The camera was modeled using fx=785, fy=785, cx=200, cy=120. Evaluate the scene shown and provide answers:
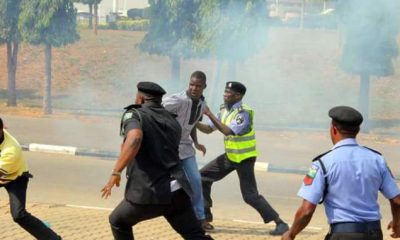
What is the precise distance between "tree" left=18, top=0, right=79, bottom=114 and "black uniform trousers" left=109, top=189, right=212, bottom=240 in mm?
13507

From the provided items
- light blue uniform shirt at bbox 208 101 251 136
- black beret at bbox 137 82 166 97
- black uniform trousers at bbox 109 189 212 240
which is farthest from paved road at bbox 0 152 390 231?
black beret at bbox 137 82 166 97

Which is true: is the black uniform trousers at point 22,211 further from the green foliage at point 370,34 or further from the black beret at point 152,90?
the green foliage at point 370,34

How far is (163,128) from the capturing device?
5590 mm

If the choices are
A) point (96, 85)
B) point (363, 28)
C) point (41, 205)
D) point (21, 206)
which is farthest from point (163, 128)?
point (96, 85)

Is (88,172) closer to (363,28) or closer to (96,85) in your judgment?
(363,28)

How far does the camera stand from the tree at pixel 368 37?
1650 cm

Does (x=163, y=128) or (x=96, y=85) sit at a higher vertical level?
(x=163, y=128)

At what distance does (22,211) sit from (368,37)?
12.9 meters

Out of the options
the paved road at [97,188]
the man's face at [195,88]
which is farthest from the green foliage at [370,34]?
the man's face at [195,88]

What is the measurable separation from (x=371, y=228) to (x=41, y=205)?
523 centimetres

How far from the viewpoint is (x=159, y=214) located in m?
5.66

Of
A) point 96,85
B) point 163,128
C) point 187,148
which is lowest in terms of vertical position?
point 96,85

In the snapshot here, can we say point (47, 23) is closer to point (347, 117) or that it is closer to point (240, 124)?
point (240, 124)

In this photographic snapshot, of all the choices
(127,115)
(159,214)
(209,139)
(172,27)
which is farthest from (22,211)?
(172,27)
